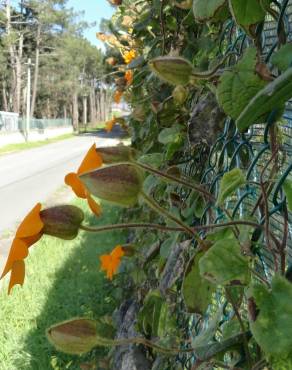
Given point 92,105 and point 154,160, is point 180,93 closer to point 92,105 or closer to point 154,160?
point 154,160

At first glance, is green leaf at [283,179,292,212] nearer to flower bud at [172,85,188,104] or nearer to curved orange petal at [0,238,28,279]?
curved orange petal at [0,238,28,279]

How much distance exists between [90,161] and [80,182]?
5 cm

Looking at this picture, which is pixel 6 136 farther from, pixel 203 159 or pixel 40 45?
pixel 203 159

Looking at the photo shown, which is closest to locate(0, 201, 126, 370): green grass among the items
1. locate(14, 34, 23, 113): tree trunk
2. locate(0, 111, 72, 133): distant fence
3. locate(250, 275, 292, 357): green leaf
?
locate(250, 275, 292, 357): green leaf

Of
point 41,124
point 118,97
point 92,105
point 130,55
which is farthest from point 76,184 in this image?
point 92,105

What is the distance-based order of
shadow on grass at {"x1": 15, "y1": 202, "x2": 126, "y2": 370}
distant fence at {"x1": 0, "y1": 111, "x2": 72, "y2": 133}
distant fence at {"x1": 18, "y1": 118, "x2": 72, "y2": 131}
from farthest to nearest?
distant fence at {"x1": 18, "y1": 118, "x2": 72, "y2": 131}
distant fence at {"x1": 0, "y1": 111, "x2": 72, "y2": 133}
shadow on grass at {"x1": 15, "y1": 202, "x2": 126, "y2": 370}

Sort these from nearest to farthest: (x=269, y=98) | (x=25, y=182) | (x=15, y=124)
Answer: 1. (x=269, y=98)
2. (x=25, y=182)
3. (x=15, y=124)

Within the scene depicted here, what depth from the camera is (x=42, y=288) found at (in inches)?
134

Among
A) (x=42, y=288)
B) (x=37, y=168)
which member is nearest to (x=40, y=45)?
(x=37, y=168)

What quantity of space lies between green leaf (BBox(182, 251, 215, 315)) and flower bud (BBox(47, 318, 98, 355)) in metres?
0.13

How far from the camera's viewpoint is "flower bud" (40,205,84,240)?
1.66 feet

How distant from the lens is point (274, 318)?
14.6 inches

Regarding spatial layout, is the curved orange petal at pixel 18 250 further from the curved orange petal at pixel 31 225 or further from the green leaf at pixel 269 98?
the green leaf at pixel 269 98

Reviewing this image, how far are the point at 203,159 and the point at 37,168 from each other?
12.1 meters
